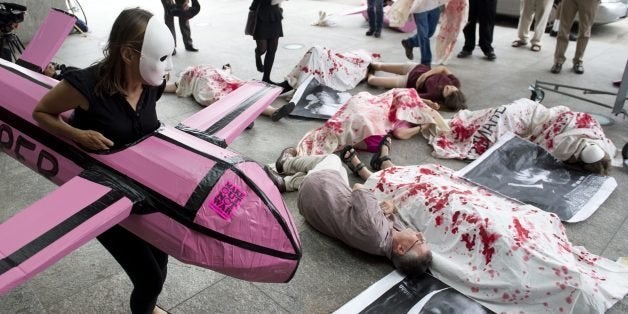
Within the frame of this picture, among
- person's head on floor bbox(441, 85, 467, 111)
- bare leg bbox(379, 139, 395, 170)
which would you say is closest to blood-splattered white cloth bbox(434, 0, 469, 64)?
person's head on floor bbox(441, 85, 467, 111)

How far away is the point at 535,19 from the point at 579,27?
1.30 meters

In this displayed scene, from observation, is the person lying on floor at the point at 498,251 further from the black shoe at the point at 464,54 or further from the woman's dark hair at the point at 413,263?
the black shoe at the point at 464,54

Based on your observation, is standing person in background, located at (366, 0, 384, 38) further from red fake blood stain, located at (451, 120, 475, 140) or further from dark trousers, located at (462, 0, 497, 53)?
red fake blood stain, located at (451, 120, 475, 140)

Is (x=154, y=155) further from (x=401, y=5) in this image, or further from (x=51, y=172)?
(x=401, y=5)

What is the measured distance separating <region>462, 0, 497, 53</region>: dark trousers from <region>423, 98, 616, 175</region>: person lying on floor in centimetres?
270

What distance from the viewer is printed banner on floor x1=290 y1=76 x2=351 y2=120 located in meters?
4.71

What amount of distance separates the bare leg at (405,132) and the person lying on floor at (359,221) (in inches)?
53.3

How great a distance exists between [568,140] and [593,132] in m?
0.18

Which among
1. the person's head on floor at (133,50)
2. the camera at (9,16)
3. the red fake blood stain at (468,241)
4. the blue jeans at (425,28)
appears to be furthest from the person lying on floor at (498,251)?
the blue jeans at (425,28)

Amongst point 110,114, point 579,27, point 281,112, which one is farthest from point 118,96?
point 579,27

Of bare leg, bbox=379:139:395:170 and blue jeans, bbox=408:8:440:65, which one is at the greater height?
blue jeans, bbox=408:8:440:65

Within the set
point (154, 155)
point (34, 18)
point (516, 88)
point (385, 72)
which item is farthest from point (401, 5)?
point (34, 18)

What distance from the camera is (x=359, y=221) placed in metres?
2.69

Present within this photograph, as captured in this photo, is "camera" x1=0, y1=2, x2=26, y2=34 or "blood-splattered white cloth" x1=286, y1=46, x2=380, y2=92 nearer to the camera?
"camera" x1=0, y1=2, x2=26, y2=34
